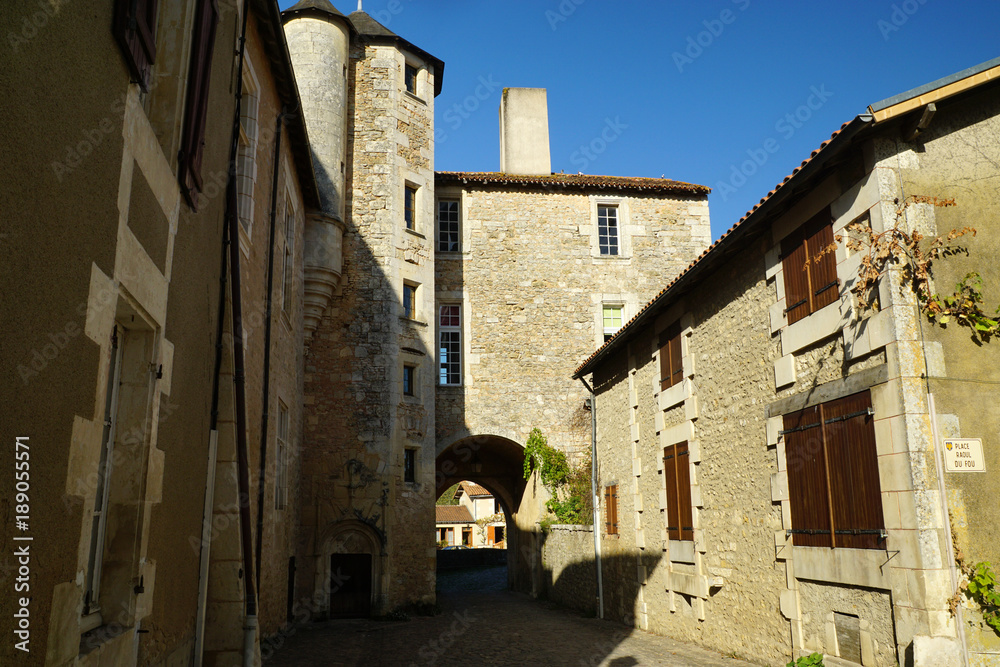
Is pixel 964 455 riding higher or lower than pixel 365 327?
lower

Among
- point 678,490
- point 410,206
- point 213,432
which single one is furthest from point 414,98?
point 213,432

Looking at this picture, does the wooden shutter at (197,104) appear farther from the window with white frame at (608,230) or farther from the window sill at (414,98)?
the window with white frame at (608,230)

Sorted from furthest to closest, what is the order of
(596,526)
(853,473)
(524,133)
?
(524,133)
(596,526)
(853,473)

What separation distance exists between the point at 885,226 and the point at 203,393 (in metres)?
5.76

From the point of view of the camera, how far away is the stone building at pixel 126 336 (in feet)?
9.56

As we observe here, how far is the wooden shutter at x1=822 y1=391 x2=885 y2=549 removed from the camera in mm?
6539

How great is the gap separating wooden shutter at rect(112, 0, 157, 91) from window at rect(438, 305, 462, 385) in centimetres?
1487

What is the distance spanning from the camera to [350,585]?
15.9m

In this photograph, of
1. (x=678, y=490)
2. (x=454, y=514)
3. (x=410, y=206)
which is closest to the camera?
(x=678, y=490)

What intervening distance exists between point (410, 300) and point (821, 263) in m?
11.6

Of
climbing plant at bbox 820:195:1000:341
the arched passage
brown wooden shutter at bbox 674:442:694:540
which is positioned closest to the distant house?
the arched passage

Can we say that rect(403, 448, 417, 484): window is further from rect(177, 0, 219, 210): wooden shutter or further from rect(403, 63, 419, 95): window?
rect(177, 0, 219, 210): wooden shutter

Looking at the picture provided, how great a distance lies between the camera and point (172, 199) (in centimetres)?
496

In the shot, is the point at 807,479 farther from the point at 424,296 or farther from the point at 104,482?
the point at 424,296
